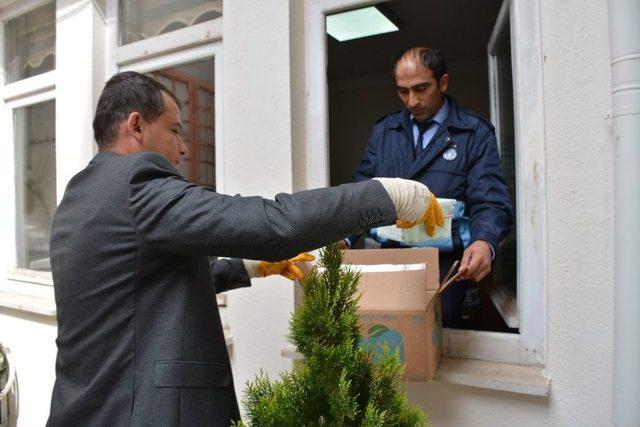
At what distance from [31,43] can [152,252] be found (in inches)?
132

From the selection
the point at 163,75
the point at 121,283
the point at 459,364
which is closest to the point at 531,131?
the point at 459,364

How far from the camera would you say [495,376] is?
63.3 inches

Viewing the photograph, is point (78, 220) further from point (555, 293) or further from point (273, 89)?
point (555, 293)

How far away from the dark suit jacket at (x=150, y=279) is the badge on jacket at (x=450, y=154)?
89cm

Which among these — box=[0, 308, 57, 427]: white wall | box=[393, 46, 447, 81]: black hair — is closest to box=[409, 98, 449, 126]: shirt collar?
box=[393, 46, 447, 81]: black hair

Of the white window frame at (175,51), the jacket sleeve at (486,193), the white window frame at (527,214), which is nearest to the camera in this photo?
the white window frame at (527,214)

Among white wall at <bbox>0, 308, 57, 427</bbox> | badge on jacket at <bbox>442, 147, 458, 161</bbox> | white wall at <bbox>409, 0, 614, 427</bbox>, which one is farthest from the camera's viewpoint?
white wall at <bbox>0, 308, 57, 427</bbox>

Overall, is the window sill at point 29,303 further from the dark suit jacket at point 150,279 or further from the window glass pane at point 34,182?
the dark suit jacket at point 150,279

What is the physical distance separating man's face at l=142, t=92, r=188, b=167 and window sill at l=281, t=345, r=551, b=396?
0.72m

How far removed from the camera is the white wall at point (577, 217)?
147 centimetres

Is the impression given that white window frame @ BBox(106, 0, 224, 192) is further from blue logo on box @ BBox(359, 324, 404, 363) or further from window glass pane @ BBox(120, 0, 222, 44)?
blue logo on box @ BBox(359, 324, 404, 363)

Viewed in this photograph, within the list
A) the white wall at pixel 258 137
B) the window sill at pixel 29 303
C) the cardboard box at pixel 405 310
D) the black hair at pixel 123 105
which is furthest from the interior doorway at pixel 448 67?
the window sill at pixel 29 303

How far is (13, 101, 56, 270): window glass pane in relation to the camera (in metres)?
3.63

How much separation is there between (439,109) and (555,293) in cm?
85
